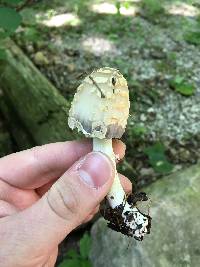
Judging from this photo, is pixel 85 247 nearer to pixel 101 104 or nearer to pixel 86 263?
pixel 86 263

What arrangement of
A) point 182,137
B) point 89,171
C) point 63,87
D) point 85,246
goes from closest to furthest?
point 89,171 < point 85,246 < point 182,137 < point 63,87

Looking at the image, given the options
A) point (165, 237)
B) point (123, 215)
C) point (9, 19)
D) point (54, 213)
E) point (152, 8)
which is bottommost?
point (152, 8)

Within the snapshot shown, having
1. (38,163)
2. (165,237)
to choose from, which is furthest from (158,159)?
(38,163)

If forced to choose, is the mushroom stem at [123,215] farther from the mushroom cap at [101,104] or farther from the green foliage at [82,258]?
the green foliage at [82,258]

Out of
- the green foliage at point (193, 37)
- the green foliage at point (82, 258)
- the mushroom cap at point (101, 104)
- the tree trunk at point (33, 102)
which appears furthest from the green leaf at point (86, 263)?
Answer: the green foliage at point (193, 37)

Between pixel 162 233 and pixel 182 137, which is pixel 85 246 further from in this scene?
pixel 182 137

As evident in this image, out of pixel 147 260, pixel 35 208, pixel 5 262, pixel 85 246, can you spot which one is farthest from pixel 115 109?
pixel 85 246
